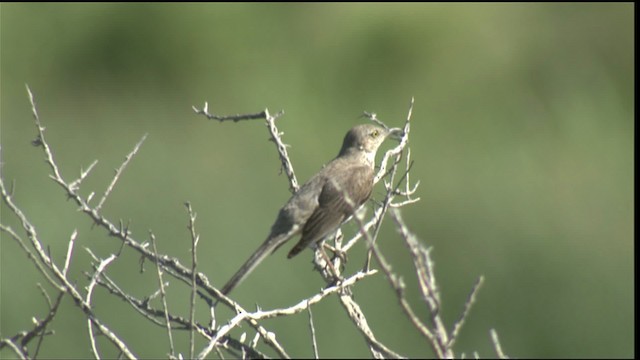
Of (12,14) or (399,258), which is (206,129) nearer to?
(399,258)

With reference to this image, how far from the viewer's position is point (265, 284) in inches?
486

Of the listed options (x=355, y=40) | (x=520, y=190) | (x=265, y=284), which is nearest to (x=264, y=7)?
(x=355, y=40)

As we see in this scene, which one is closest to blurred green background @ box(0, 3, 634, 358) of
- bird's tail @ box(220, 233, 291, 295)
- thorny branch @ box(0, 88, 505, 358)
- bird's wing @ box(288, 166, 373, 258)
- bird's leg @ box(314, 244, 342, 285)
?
bird's wing @ box(288, 166, 373, 258)

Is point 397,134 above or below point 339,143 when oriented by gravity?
below

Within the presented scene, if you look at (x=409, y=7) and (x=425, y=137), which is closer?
(x=425, y=137)

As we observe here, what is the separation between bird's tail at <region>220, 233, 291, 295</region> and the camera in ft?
22.6

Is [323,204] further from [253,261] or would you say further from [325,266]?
[253,261]

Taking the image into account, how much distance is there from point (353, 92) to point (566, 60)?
3.73m

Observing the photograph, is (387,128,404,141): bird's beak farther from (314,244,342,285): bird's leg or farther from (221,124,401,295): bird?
(314,244,342,285): bird's leg

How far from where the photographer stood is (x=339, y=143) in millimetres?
17031

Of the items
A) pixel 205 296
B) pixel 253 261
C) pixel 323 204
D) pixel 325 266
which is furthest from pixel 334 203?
pixel 205 296

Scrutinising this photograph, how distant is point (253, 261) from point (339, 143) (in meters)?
9.92

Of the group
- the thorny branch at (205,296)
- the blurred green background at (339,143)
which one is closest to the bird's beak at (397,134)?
the thorny branch at (205,296)

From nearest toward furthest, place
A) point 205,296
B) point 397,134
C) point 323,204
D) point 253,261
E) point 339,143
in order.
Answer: point 205,296, point 253,261, point 323,204, point 397,134, point 339,143
